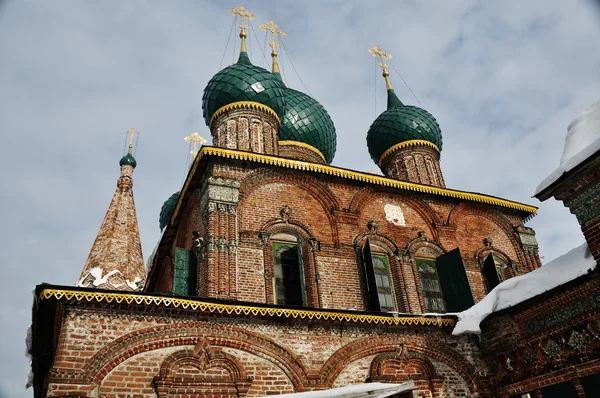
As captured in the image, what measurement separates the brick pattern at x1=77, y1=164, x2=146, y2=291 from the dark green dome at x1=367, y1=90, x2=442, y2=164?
981 centimetres

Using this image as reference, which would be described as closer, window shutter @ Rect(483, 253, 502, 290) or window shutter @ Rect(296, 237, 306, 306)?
window shutter @ Rect(296, 237, 306, 306)

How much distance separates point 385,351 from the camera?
26.5 ft

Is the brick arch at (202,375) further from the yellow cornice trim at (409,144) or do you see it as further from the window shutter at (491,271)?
the yellow cornice trim at (409,144)

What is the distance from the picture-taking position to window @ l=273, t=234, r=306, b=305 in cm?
905

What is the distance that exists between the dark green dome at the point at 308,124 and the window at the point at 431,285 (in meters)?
5.74

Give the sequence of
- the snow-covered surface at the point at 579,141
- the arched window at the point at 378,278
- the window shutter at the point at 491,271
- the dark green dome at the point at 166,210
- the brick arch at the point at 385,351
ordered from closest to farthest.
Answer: the snow-covered surface at the point at 579,141 → the brick arch at the point at 385,351 → the arched window at the point at 378,278 → the window shutter at the point at 491,271 → the dark green dome at the point at 166,210

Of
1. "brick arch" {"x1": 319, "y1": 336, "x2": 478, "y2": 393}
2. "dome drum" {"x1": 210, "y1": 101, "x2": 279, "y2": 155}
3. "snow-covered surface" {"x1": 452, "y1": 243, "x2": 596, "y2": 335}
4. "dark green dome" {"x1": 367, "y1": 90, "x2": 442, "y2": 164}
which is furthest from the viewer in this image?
"dark green dome" {"x1": 367, "y1": 90, "x2": 442, "y2": 164}

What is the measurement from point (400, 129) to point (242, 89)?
16.6ft

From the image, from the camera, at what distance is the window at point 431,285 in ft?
33.0

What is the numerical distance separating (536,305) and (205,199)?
5.75m

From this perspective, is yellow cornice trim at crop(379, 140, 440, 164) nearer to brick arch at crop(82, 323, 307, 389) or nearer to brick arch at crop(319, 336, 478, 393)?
brick arch at crop(319, 336, 478, 393)

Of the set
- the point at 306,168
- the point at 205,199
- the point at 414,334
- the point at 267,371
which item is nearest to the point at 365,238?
the point at 306,168

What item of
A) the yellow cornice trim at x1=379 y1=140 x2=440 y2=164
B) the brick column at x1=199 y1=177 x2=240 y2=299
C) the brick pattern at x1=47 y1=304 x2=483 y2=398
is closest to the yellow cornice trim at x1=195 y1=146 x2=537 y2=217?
the brick column at x1=199 y1=177 x2=240 y2=299

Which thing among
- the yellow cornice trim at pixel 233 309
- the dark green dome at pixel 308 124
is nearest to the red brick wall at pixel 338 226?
the yellow cornice trim at pixel 233 309
